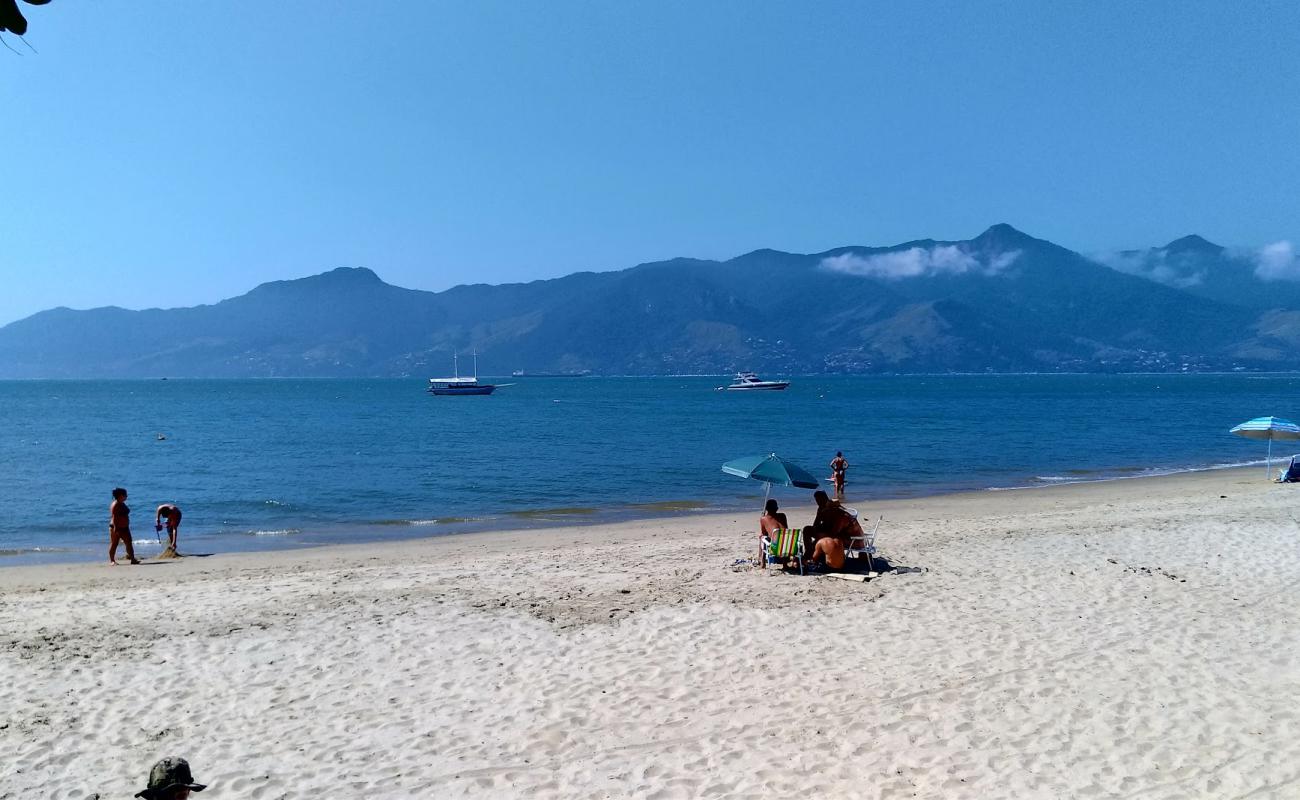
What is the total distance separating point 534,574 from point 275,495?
19.1 meters

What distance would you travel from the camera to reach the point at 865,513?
75.2 ft

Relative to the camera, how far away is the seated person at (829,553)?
43.1ft

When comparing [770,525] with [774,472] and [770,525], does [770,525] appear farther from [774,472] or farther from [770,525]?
[774,472]

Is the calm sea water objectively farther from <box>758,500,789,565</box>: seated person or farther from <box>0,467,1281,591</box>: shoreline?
<box>758,500,789,565</box>: seated person

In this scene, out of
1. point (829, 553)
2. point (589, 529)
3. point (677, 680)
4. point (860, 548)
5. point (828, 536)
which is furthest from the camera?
point (589, 529)

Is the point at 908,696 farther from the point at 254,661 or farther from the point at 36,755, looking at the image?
the point at 36,755

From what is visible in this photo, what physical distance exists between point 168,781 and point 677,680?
505 cm

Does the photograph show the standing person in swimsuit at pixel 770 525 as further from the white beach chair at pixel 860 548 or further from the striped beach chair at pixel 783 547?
the white beach chair at pixel 860 548

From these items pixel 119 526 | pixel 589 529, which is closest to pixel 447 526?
pixel 589 529

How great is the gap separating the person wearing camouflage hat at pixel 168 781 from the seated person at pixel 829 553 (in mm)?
10130

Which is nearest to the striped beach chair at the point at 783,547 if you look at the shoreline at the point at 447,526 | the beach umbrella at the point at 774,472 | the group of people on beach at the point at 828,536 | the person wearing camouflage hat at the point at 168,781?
the group of people on beach at the point at 828,536

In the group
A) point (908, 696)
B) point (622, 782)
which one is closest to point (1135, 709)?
point (908, 696)

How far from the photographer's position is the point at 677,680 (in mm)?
8523

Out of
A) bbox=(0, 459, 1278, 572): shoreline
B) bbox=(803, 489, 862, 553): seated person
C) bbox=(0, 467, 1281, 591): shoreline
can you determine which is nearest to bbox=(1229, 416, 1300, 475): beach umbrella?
bbox=(0, 467, 1281, 591): shoreline
